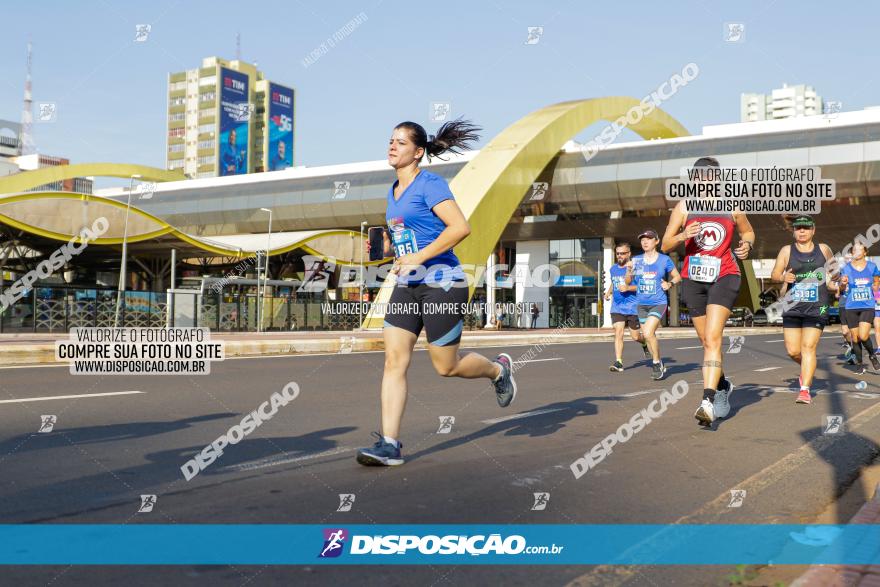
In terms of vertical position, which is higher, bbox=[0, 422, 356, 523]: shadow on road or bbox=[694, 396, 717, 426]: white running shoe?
bbox=[694, 396, 717, 426]: white running shoe

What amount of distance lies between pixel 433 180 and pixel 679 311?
190 ft

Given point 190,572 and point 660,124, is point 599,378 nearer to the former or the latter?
point 190,572

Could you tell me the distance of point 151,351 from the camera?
48.6 feet

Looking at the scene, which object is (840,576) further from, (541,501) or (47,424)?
(47,424)

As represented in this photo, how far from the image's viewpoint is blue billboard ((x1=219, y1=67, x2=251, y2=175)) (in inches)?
5541

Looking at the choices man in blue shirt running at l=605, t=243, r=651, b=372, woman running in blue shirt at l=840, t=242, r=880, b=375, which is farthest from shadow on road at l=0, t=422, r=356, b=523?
woman running in blue shirt at l=840, t=242, r=880, b=375

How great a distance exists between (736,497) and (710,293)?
9.42 ft

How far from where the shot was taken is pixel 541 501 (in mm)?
3830

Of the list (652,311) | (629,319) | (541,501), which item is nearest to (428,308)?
(541,501)

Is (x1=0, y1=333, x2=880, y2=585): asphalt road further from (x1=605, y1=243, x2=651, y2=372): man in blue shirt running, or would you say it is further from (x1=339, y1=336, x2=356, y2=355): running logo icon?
(x1=339, y1=336, x2=356, y2=355): running logo icon

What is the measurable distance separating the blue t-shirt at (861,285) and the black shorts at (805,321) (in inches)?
170

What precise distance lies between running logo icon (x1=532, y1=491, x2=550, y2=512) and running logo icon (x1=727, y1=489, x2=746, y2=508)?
856 millimetres

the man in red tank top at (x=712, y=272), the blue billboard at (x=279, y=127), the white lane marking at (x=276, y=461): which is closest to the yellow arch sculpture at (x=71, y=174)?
the man in red tank top at (x=712, y=272)

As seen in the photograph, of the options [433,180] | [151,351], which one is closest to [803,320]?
[433,180]
